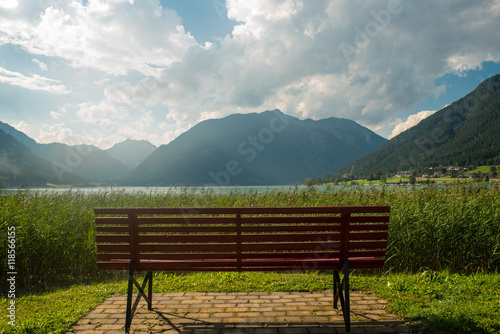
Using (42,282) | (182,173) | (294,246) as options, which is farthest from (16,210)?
(182,173)

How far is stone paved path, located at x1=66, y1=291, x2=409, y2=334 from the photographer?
10.6ft

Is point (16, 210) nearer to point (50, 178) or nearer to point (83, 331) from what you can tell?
point (83, 331)

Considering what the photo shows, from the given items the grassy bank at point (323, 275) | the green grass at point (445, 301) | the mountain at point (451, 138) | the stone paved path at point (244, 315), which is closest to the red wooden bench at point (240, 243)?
the stone paved path at point (244, 315)

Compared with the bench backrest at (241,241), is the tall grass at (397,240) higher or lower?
lower

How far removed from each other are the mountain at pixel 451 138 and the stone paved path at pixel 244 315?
93.6 meters

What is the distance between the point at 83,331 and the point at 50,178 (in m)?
104

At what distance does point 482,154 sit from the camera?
8569 centimetres

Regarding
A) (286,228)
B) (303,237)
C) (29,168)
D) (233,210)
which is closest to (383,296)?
(303,237)

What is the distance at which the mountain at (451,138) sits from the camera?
93.3 meters

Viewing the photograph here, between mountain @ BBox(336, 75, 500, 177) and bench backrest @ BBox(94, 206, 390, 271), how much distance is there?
308 feet

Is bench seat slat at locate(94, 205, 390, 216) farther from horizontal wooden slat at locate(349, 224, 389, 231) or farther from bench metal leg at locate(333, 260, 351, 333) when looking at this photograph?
bench metal leg at locate(333, 260, 351, 333)

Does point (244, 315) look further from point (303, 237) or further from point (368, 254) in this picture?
point (368, 254)

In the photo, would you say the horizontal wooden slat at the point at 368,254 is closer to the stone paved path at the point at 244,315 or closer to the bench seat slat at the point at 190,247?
the stone paved path at the point at 244,315

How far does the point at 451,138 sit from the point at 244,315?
438 ft
